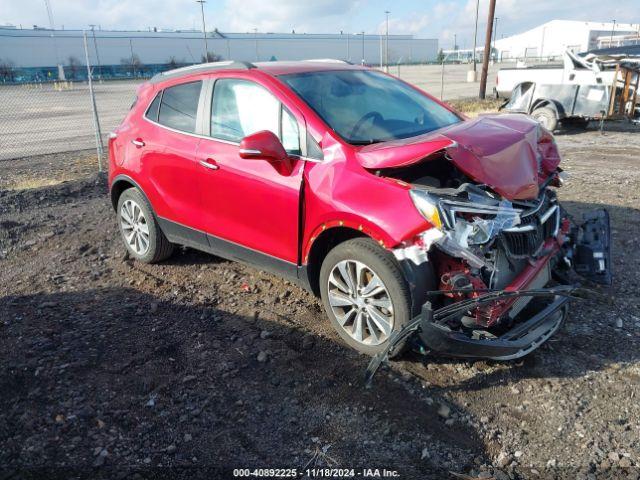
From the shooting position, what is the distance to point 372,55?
75875 millimetres

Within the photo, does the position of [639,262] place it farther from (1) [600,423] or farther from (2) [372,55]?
(2) [372,55]

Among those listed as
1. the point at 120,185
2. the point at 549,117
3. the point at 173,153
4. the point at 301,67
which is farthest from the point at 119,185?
the point at 549,117

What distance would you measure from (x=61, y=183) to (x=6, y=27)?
63.5 m

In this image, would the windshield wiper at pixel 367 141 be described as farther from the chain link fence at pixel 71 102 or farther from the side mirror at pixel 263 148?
the chain link fence at pixel 71 102

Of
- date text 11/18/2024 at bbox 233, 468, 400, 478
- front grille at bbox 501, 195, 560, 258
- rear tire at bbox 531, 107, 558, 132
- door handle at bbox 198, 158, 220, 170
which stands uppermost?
door handle at bbox 198, 158, 220, 170

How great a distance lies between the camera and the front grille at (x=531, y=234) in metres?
3.37

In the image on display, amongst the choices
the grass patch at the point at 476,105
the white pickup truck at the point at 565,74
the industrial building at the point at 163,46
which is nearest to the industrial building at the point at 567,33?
the industrial building at the point at 163,46

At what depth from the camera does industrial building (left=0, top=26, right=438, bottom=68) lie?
2218 inches

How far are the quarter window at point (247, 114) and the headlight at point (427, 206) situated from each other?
100 centimetres

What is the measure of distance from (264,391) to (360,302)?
83 cm

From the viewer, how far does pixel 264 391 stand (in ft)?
10.9

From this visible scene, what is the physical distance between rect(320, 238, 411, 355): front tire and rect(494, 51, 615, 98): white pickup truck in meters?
10.9

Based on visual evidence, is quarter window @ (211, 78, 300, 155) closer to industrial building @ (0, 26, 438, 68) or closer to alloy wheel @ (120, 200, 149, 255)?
alloy wheel @ (120, 200, 149, 255)

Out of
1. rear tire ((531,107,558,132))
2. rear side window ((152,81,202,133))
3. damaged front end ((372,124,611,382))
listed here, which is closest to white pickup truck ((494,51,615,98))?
rear tire ((531,107,558,132))
